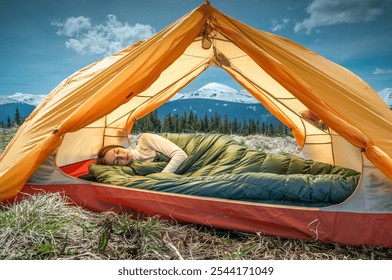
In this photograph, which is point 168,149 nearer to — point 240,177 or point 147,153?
point 147,153

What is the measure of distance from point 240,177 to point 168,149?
4.27 ft

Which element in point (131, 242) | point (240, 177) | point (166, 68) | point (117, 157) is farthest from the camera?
point (117, 157)

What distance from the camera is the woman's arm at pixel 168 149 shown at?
3.46m

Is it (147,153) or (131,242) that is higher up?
(147,153)

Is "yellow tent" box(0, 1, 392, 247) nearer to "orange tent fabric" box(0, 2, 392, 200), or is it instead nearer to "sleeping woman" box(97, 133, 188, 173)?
"orange tent fabric" box(0, 2, 392, 200)

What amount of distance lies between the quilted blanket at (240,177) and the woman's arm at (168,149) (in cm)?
7

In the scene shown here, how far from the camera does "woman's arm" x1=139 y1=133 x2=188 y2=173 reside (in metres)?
3.46

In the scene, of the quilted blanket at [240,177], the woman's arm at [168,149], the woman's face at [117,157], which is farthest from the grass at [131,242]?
the woman's face at [117,157]

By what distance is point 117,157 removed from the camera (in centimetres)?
363

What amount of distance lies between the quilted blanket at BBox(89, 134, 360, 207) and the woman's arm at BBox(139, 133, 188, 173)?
0.24ft

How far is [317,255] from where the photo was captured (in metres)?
2.18

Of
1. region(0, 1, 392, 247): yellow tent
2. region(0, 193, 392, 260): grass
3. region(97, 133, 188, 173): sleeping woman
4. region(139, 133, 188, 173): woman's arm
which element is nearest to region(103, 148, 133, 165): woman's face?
region(97, 133, 188, 173): sleeping woman

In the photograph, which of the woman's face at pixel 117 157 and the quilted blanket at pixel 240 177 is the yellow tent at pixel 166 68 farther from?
the woman's face at pixel 117 157

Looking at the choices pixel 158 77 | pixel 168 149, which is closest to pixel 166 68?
pixel 158 77
